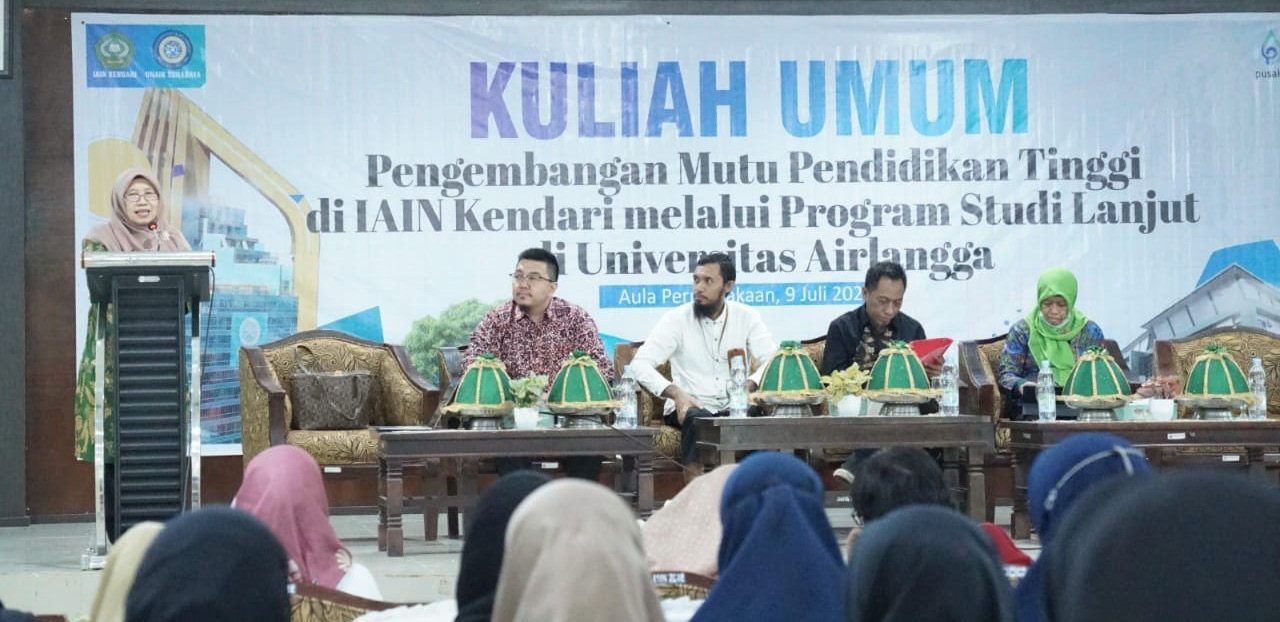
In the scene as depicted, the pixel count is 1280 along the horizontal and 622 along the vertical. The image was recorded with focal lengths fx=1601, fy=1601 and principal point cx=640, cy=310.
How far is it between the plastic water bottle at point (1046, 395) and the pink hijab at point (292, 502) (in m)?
3.47

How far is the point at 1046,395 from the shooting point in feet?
19.9

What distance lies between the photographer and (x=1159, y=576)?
5.96ft

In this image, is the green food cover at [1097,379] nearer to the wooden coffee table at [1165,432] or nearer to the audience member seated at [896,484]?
the wooden coffee table at [1165,432]

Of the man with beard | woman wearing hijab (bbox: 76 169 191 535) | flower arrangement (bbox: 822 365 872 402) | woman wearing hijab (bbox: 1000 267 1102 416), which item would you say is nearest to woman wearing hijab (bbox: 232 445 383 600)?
woman wearing hijab (bbox: 76 169 191 535)

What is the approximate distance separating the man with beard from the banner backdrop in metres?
1.28

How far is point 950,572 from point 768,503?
0.58 meters

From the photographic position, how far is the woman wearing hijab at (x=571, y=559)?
2.05 meters

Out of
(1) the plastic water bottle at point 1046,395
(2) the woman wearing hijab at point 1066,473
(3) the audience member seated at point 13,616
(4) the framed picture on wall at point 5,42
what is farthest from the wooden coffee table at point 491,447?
(3) the audience member seated at point 13,616

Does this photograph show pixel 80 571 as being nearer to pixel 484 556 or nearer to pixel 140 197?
pixel 140 197

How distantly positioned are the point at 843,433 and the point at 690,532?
2087mm

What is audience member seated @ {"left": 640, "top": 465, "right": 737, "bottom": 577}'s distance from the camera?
3.60 metres

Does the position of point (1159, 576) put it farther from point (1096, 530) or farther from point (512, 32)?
point (512, 32)

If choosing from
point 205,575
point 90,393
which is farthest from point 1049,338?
point 205,575

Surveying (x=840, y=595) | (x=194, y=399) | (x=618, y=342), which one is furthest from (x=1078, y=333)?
(x=840, y=595)
